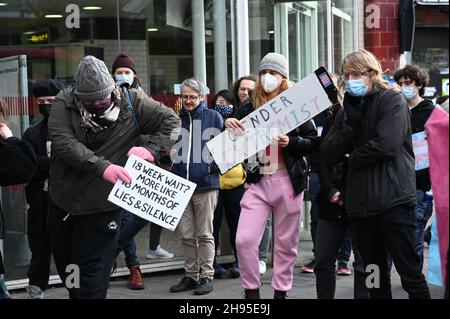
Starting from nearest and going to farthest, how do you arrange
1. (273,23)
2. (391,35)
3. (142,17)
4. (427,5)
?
1. (142,17)
2. (273,23)
3. (391,35)
4. (427,5)

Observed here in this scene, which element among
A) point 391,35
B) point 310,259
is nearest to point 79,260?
point 310,259

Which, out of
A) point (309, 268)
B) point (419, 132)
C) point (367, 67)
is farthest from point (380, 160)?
point (309, 268)

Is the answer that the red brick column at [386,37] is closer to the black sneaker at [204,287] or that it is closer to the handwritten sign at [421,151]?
the handwritten sign at [421,151]

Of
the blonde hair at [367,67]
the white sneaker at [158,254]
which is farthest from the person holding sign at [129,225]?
the blonde hair at [367,67]

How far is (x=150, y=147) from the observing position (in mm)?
5637

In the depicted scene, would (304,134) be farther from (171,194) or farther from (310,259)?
(310,259)

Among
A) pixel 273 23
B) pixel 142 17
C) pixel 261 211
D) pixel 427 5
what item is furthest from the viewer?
pixel 427 5

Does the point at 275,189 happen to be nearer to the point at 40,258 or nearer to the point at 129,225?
the point at 129,225

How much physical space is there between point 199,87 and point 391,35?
6.55 metres

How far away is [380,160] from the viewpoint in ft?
18.2

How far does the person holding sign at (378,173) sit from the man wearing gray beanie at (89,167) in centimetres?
127

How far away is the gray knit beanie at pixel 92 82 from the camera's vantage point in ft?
17.6

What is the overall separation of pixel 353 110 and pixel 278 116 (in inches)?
29.3
